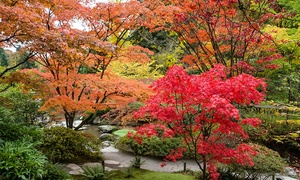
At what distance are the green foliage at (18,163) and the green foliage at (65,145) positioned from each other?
2.66m

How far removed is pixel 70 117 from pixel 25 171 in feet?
15.4

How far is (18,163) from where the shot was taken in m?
3.66

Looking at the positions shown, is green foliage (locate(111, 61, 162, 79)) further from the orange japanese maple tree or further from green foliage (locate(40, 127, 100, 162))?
green foliage (locate(40, 127, 100, 162))

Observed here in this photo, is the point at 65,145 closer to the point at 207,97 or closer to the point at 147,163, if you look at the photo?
the point at 147,163

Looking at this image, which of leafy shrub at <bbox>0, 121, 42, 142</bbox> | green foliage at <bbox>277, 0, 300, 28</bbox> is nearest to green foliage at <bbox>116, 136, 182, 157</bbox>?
leafy shrub at <bbox>0, 121, 42, 142</bbox>

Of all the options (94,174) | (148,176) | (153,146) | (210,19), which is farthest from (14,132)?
(210,19)

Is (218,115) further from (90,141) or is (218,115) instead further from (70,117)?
(70,117)

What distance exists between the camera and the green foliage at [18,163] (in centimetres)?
357

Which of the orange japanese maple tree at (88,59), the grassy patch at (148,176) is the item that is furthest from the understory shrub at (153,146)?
the grassy patch at (148,176)

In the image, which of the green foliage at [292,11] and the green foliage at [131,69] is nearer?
the green foliage at [292,11]

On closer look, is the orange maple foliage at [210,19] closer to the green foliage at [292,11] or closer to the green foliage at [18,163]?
the green foliage at [292,11]

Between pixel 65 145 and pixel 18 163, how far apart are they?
3.37 metres

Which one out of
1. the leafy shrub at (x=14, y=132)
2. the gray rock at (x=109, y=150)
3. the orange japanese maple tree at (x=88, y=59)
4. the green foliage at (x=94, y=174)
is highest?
the orange japanese maple tree at (x=88, y=59)

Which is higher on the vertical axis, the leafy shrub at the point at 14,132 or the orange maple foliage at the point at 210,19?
the orange maple foliage at the point at 210,19
